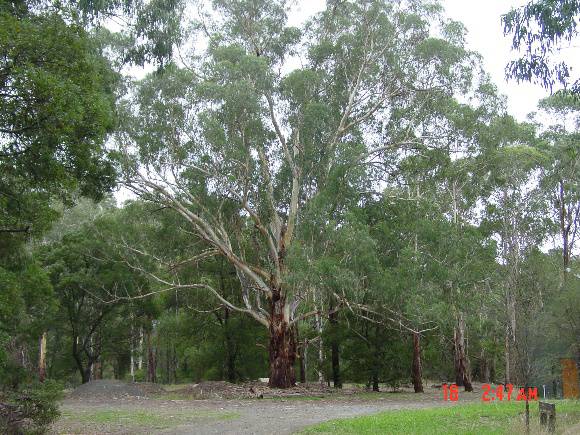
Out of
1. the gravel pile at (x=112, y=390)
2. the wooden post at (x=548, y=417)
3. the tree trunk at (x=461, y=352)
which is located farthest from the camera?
the tree trunk at (x=461, y=352)

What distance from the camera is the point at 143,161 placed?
2064 centimetres

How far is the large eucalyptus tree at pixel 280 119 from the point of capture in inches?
800

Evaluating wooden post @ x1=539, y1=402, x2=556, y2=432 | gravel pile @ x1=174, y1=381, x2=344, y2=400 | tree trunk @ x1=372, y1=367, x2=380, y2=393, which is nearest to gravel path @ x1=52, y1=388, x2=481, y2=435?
gravel pile @ x1=174, y1=381, x2=344, y2=400

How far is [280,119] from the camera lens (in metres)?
22.2

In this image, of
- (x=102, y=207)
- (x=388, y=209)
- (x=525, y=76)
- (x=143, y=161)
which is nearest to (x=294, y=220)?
(x=388, y=209)

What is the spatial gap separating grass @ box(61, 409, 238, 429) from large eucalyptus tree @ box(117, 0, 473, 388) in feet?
21.3

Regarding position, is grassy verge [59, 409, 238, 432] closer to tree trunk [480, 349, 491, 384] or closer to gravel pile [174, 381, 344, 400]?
gravel pile [174, 381, 344, 400]

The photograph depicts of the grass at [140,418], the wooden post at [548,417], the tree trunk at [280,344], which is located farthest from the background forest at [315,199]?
the wooden post at [548,417]

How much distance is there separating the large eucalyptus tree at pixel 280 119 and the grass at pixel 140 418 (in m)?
6.50

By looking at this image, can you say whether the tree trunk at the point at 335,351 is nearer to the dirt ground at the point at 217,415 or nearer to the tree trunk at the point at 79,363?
the dirt ground at the point at 217,415

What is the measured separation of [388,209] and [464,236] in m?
3.13

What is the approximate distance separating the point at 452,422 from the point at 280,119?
1430 cm
